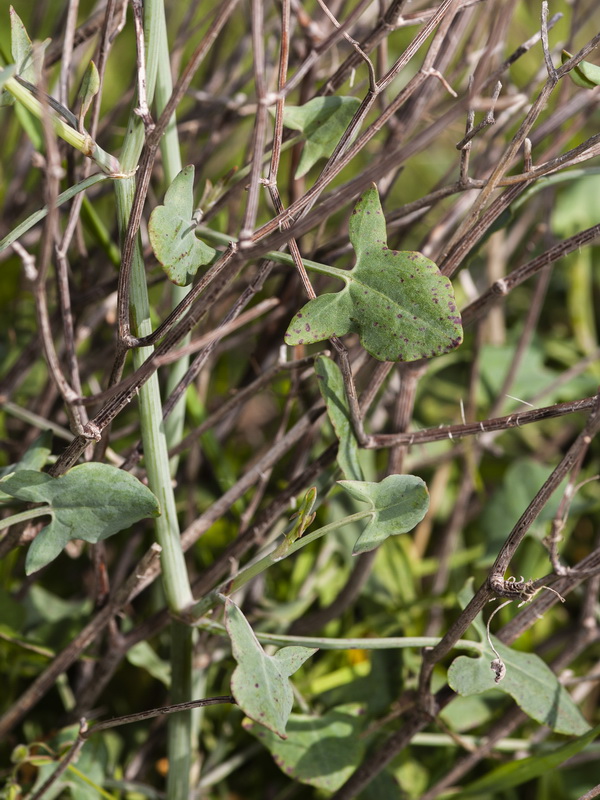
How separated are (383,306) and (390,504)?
9cm

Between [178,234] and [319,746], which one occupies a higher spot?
[178,234]

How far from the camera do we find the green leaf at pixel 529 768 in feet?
1.37

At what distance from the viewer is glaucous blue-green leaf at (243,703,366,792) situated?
1.42ft

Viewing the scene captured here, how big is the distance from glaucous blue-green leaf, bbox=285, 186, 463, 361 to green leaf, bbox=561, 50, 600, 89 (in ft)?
0.34

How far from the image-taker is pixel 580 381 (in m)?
0.75

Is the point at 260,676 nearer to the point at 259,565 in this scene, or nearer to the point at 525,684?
the point at 259,565

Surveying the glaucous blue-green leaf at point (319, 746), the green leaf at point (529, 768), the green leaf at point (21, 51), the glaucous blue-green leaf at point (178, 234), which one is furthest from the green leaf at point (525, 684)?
the green leaf at point (21, 51)

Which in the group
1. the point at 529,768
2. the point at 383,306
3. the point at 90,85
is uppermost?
the point at 90,85

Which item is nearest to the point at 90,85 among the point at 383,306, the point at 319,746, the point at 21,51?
the point at 21,51

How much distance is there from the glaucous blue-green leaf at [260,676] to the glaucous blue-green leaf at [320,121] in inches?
8.8

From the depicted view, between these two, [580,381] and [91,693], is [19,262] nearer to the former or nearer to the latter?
[91,693]

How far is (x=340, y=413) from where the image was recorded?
1.29 ft

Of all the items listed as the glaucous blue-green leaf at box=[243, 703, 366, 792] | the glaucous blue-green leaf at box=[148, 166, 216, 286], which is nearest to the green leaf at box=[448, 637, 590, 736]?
the glaucous blue-green leaf at box=[243, 703, 366, 792]

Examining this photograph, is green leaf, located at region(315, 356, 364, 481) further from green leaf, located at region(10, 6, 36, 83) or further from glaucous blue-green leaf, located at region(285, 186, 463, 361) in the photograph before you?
green leaf, located at region(10, 6, 36, 83)
